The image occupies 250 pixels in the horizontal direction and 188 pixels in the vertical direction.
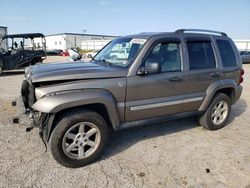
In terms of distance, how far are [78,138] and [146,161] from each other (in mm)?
1106

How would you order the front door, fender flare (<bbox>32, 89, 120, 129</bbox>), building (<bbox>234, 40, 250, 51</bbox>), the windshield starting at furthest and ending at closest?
building (<bbox>234, 40, 250, 51</bbox>), the windshield, the front door, fender flare (<bbox>32, 89, 120, 129</bbox>)

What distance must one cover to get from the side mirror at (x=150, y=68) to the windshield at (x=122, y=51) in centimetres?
23

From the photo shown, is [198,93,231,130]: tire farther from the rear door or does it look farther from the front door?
the front door

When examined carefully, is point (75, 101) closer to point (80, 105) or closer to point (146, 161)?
point (80, 105)

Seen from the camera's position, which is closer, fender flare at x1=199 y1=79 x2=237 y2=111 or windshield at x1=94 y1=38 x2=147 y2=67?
windshield at x1=94 y1=38 x2=147 y2=67

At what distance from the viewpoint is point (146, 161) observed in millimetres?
3771

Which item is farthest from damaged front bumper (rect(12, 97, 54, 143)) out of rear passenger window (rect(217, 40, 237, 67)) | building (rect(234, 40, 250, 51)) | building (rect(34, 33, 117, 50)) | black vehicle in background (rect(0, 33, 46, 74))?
building (rect(34, 33, 117, 50))

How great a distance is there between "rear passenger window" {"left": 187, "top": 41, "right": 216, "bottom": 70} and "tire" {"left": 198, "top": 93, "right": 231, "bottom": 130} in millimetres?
783

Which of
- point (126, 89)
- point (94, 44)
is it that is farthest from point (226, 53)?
point (94, 44)

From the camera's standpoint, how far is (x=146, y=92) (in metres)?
3.94

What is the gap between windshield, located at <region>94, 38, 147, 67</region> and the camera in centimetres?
396

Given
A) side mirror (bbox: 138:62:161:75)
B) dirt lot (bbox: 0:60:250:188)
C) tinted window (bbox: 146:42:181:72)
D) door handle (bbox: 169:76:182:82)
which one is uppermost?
tinted window (bbox: 146:42:181:72)

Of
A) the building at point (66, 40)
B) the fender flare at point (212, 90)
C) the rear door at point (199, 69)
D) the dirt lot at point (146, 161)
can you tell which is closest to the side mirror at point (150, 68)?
the rear door at point (199, 69)

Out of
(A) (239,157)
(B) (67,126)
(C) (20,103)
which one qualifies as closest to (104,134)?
(B) (67,126)
